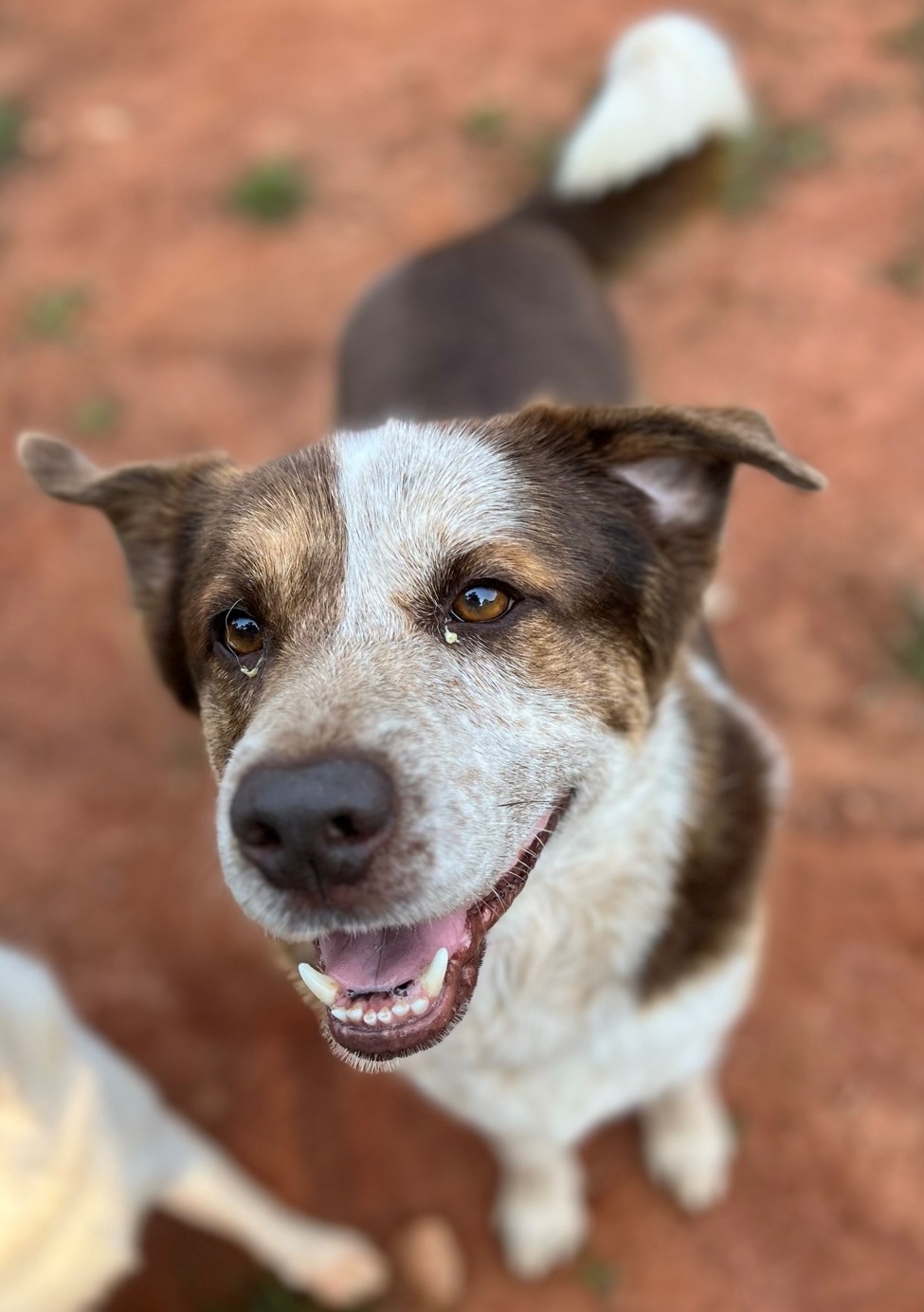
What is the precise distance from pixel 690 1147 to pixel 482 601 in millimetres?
2430

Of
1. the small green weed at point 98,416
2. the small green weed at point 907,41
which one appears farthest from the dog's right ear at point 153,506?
the small green weed at point 907,41

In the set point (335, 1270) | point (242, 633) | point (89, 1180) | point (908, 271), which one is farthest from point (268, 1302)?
point (908, 271)

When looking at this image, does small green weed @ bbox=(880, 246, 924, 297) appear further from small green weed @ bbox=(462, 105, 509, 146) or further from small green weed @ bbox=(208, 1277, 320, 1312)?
small green weed @ bbox=(208, 1277, 320, 1312)

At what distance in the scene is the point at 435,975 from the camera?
207 centimetres

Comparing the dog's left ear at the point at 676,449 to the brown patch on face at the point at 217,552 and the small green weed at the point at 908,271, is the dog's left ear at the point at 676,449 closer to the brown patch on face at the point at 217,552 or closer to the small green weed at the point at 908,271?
the brown patch on face at the point at 217,552

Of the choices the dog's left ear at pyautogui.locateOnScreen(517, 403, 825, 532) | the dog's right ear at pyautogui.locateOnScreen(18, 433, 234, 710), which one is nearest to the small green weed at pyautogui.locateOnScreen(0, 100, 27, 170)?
the dog's right ear at pyautogui.locateOnScreen(18, 433, 234, 710)

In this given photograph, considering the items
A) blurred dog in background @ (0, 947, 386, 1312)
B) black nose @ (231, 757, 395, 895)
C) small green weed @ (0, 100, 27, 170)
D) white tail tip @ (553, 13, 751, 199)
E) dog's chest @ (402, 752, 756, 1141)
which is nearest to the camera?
black nose @ (231, 757, 395, 895)

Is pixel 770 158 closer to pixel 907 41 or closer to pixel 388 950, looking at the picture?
pixel 907 41

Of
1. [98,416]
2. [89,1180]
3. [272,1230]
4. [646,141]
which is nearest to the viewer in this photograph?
[89,1180]

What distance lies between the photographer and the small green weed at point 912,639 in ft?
14.6

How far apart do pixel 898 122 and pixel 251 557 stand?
620 centimetres

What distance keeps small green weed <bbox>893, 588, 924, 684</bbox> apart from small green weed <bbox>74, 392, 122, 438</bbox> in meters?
4.52

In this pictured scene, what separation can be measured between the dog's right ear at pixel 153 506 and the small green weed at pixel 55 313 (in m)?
4.67

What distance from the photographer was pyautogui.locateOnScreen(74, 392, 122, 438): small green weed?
614 centimetres
